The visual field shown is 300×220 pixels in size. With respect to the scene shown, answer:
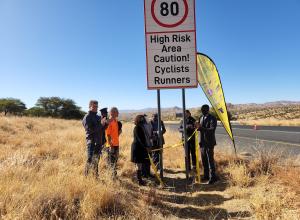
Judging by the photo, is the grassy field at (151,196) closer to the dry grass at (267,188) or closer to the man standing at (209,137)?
the dry grass at (267,188)

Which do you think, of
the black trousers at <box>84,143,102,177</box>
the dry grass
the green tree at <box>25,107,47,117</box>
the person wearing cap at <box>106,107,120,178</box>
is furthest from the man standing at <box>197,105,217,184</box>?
the green tree at <box>25,107,47,117</box>

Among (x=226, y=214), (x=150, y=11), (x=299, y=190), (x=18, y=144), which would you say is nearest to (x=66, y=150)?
(x=18, y=144)

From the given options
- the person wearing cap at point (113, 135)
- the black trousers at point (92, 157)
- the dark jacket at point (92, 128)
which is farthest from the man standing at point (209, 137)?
the black trousers at point (92, 157)

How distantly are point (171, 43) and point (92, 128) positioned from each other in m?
2.57

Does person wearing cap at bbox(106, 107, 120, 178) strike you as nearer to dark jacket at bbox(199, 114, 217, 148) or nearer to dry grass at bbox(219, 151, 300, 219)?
dark jacket at bbox(199, 114, 217, 148)

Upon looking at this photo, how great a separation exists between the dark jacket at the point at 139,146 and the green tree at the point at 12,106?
2140 inches

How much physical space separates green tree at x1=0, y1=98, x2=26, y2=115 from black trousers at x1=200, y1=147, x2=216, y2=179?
181 ft

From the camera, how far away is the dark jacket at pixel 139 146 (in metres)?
6.84

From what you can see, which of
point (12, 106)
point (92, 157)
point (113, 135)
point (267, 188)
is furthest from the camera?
point (12, 106)

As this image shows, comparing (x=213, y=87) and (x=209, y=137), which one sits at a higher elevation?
(x=213, y=87)

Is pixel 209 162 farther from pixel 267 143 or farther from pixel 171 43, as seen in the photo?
pixel 267 143

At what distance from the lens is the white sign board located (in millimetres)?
6180

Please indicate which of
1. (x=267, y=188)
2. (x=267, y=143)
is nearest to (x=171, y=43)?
(x=267, y=188)

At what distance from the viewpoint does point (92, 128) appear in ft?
20.2
